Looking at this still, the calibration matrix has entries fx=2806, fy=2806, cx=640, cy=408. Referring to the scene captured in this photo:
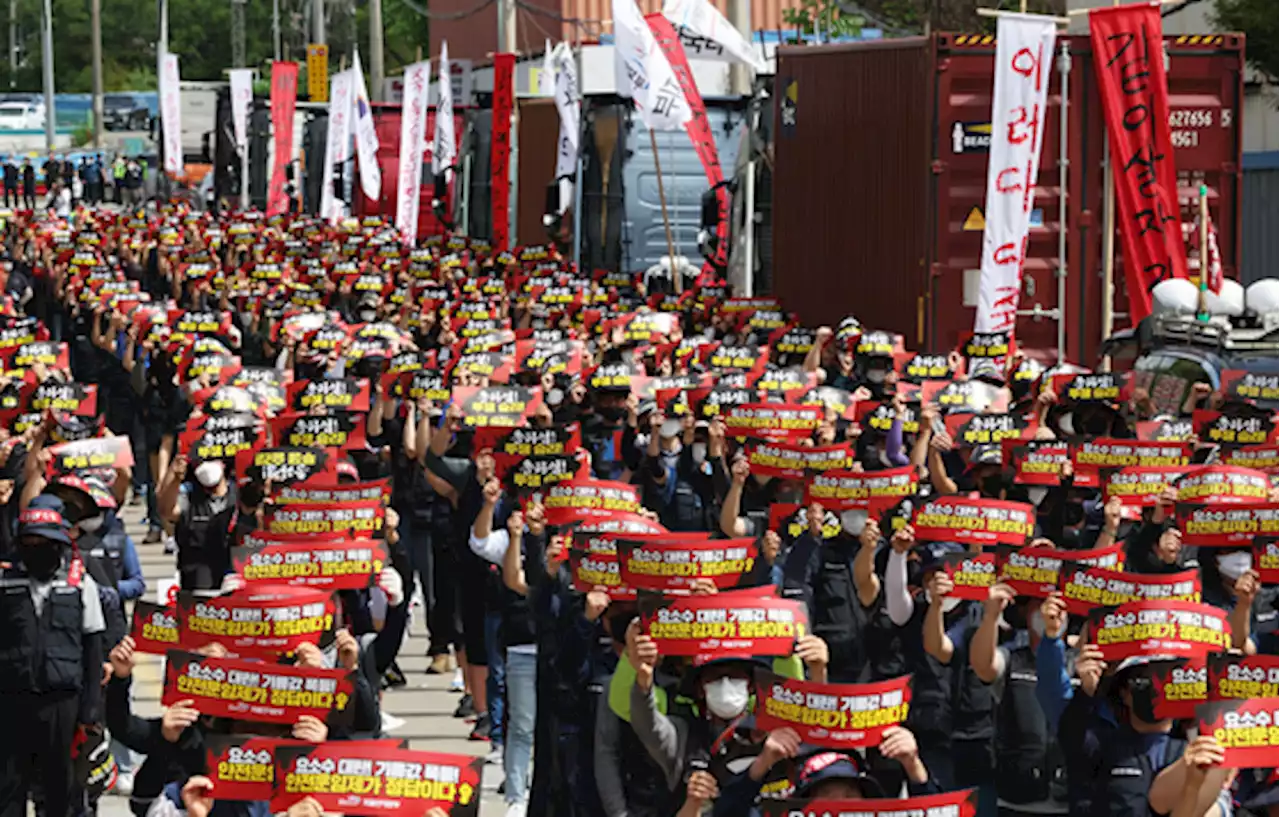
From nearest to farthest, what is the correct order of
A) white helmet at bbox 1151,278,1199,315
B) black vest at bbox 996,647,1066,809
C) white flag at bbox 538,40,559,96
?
1. black vest at bbox 996,647,1066,809
2. white helmet at bbox 1151,278,1199,315
3. white flag at bbox 538,40,559,96

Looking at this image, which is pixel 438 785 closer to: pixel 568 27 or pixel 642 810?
pixel 642 810

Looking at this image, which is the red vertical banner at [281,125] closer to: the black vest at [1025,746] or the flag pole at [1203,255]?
the flag pole at [1203,255]

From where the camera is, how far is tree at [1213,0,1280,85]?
94.4 ft

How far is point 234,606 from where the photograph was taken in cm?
913

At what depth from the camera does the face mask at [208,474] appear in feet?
43.8

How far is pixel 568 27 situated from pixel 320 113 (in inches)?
615

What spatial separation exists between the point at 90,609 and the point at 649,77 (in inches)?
601

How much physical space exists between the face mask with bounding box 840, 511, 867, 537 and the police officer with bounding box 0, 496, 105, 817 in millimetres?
2949

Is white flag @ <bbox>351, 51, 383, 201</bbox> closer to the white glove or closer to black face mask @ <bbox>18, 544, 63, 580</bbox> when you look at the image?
black face mask @ <bbox>18, 544, 63, 580</bbox>

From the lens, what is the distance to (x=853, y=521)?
1123 cm

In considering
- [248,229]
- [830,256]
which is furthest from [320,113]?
[830,256]

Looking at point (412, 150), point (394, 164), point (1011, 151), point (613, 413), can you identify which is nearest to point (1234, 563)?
point (613, 413)

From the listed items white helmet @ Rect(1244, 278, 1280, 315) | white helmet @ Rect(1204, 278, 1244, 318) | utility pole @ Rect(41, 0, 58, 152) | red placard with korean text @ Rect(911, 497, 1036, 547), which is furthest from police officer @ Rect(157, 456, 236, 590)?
utility pole @ Rect(41, 0, 58, 152)

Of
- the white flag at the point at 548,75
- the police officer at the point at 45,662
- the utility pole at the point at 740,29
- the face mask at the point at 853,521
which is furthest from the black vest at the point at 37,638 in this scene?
the white flag at the point at 548,75
